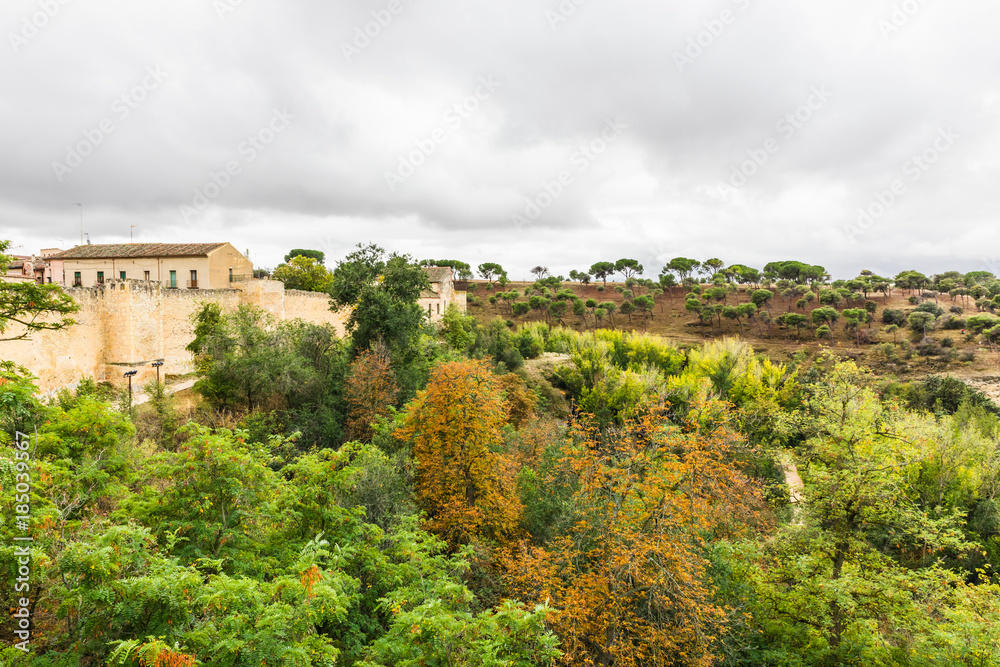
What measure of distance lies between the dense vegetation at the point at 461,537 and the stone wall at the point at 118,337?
1502mm

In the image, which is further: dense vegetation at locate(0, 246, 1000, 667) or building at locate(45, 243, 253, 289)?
building at locate(45, 243, 253, 289)

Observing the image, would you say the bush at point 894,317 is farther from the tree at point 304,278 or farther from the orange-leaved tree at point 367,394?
the tree at point 304,278

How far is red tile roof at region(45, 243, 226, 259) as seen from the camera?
28.1m

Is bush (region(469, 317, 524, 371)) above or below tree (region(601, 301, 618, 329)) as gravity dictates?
below

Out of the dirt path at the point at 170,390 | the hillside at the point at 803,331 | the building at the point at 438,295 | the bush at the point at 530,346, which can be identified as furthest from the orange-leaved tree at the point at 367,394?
the hillside at the point at 803,331

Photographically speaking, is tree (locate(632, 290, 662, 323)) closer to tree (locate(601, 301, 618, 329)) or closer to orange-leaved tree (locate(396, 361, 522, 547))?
tree (locate(601, 301, 618, 329))

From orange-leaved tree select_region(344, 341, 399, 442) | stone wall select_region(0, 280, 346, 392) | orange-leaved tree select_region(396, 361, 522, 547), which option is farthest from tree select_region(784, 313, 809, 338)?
stone wall select_region(0, 280, 346, 392)

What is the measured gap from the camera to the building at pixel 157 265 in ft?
91.4

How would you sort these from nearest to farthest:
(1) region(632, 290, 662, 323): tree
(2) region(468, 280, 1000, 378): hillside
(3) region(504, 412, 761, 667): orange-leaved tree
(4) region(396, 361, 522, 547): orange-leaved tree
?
(3) region(504, 412, 761, 667): orange-leaved tree → (4) region(396, 361, 522, 547): orange-leaved tree → (2) region(468, 280, 1000, 378): hillside → (1) region(632, 290, 662, 323): tree

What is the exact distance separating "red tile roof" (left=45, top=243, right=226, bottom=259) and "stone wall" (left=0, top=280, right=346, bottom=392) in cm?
510

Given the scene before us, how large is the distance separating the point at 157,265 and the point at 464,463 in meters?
25.7

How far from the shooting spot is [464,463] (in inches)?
505

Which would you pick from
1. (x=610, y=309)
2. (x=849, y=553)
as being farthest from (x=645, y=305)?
(x=849, y=553)

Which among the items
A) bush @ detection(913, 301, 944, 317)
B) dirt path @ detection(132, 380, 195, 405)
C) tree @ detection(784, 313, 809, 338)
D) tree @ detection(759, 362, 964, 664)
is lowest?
tree @ detection(759, 362, 964, 664)
